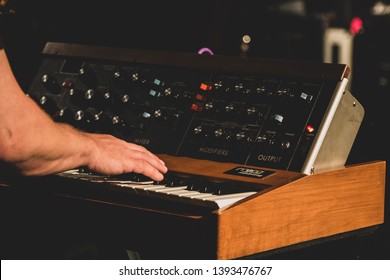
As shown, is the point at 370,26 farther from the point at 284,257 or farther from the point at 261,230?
the point at 261,230

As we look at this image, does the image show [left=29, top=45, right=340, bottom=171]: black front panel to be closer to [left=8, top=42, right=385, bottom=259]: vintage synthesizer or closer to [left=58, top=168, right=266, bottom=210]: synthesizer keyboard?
[left=8, top=42, right=385, bottom=259]: vintage synthesizer

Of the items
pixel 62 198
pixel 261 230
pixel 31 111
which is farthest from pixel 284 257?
pixel 31 111

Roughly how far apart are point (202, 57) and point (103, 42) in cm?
139

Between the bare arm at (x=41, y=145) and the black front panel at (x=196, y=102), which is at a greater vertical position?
the black front panel at (x=196, y=102)

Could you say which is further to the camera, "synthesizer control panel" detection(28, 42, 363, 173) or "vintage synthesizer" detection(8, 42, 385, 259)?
"synthesizer control panel" detection(28, 42, 363, 173)

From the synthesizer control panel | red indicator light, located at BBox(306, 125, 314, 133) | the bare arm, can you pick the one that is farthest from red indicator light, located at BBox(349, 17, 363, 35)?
the bare arm

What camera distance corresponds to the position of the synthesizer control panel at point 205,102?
2453mm

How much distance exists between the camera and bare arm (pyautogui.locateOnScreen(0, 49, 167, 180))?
2.01 meters

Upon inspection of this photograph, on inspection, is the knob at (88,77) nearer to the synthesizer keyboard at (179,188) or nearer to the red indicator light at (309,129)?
the synthesizer keyboard at (179,188)

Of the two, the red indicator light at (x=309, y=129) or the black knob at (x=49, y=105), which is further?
the black knob at (x=49, y=105)

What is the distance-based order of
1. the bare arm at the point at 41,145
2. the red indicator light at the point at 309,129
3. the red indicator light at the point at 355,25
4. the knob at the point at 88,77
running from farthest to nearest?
the red indicator light at the point at 355,25, the knob at the point at 88,77, the red indicator light at the point at 309,129, the bare arm at the point at 41,145

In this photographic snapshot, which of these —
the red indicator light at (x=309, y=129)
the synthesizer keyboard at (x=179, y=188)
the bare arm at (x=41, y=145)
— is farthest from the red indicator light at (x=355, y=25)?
the bare arm at (x=41, y=145)

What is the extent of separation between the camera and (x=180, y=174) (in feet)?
8.18

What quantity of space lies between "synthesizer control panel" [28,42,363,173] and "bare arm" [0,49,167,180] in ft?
1.24
